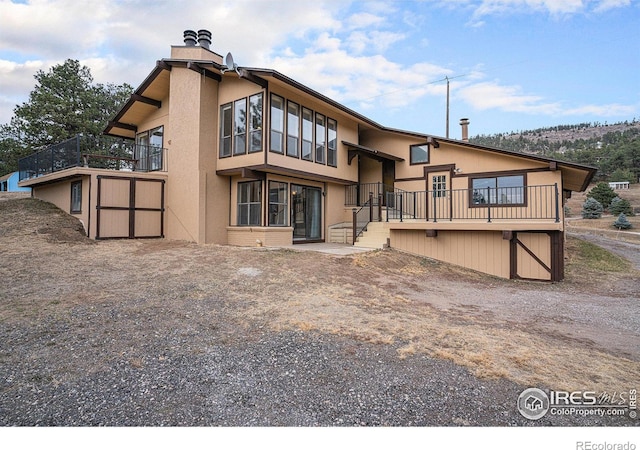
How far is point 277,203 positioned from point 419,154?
7.33 m

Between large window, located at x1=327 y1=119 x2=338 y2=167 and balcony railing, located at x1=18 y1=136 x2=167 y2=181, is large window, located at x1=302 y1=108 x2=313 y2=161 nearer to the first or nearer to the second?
large window, located at x1=327 y1=119 x2=338 y2=167

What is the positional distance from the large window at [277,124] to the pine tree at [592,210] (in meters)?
34.8

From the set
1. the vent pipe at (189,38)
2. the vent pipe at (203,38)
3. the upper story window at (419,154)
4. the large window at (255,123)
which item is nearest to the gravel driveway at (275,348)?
the large window at (255,123)

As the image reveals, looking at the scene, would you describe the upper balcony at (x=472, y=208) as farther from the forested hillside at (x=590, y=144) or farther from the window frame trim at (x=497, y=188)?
the forested hillside at (x=590, y=144)

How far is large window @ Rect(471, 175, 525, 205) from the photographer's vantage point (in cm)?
1250

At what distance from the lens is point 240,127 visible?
12.0 m

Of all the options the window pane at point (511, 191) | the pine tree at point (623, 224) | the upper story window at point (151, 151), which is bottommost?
the pine tree at point (623, 224)

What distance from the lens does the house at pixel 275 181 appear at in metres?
11.1

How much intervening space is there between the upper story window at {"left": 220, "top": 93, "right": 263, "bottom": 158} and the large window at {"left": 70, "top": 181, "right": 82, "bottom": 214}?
5.88 metres

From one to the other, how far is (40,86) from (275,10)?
24809 mm

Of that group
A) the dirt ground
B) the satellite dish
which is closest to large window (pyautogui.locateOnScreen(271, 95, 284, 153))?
the satellite dish

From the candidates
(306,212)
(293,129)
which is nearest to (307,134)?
(293,129)

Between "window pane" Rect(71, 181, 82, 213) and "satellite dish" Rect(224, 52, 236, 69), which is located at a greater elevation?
"satellite dish" Rect(224, 52, 236, 69)
